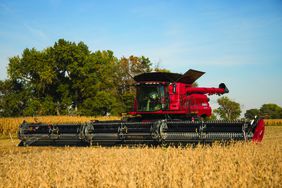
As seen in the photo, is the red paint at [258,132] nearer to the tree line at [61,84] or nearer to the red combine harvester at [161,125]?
the red combine harvester at [161,125]

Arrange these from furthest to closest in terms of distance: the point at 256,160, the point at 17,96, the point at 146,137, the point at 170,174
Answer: the point at 17,96 → the point at 146,137 → the point at 256,160 → the point at 170,174

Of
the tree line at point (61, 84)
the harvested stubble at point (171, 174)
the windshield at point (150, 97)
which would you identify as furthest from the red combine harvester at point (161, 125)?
the tree line at point (61, 84)

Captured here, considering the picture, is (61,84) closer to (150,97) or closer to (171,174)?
(150,97)

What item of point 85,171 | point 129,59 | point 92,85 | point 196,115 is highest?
point 129,59

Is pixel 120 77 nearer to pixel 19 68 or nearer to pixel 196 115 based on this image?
pixel 19 68

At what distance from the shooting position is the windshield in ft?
43.2

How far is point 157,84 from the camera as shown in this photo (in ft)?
43.6

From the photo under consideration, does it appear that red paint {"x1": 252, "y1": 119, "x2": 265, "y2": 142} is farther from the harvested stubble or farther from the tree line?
the tree line

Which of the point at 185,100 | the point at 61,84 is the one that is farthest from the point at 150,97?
the point at 61,84

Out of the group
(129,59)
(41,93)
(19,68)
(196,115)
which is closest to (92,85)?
(41,93)

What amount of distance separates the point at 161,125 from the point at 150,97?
264cm

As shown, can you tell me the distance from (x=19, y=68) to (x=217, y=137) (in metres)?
42.7

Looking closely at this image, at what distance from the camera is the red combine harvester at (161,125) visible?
34.0ft

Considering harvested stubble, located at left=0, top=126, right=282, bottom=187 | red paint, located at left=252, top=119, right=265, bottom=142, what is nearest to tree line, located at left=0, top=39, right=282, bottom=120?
red paint, located at left=252, top=119, right=265, bottom=142
